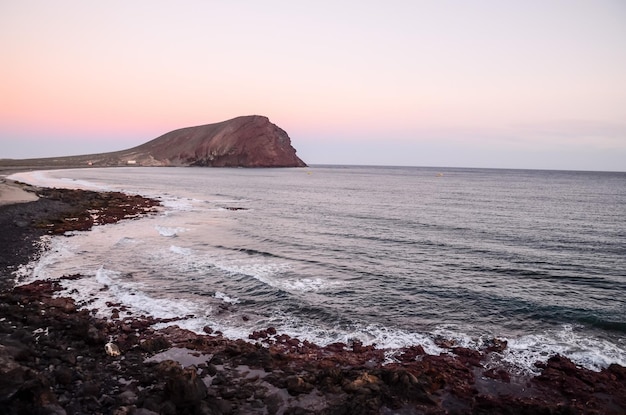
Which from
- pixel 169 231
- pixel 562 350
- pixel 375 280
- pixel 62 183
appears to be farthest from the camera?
pixel 62 183

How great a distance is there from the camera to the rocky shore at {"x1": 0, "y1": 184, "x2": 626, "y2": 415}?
9.86m

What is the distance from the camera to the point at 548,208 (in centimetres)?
5412

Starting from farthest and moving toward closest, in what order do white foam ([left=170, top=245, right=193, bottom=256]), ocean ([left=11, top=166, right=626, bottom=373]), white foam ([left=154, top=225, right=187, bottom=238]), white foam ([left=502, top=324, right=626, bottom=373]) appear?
1. white foam ([left=154, top=225, right=187, bottom=238])
2. white foam ([left=170, top=245, right=193, bottom=256])
3. ocean ([left=11, top=166, right=626, bottom=373])
4. white foam ([left=502, top=324, right=626, bottom=373])

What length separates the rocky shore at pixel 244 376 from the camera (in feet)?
32.3

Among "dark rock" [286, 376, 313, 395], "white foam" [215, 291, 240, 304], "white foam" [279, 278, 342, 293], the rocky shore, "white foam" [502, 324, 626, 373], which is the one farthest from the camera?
"white foam" [279, 278, 342, 293]

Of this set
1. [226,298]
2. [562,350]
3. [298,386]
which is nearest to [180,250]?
[226,298]

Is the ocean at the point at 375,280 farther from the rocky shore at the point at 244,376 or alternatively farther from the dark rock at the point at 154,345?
the dark rock at the point at 154,345

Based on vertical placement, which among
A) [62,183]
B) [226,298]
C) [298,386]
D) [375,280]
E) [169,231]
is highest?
[62,183]

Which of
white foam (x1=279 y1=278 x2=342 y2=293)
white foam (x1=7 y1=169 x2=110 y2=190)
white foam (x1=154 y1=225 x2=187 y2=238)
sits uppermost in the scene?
white foam (x1=7 y1=169 x2=110 y2=190)

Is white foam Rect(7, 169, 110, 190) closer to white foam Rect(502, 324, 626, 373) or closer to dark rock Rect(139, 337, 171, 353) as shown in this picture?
dark rock Rect(139, 337, 171, 353)

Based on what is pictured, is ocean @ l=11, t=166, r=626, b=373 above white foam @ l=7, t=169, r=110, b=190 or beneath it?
beneath

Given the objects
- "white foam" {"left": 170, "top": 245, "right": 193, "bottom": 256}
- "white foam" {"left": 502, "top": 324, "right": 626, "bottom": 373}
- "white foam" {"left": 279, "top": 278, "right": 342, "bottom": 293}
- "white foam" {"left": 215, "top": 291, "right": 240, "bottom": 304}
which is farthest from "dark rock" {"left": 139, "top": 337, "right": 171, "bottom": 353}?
"white foam" {"left": 170, "top": 245, "right": 193, "bottom": 256}

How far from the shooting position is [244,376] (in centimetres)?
1182

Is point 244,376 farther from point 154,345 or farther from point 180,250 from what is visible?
point 180,250
